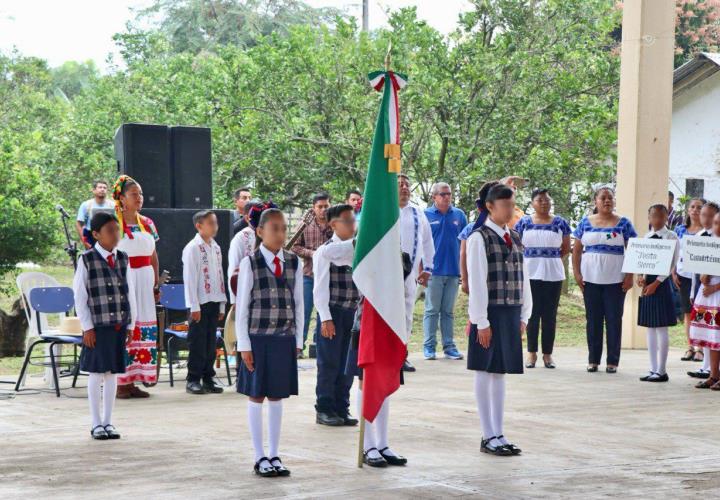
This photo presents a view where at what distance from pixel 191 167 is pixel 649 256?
196 inches

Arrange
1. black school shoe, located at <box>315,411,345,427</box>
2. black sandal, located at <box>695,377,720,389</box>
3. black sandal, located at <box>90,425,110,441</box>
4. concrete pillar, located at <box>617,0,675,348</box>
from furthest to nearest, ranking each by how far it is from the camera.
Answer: concrete pillar, located at <box>617,0,675,348</box> → black sandal, located at <box>695,377,720,389</box> → black school shoe, located at <box>315,411,345,427</box> → black sandal, located at <box>90,425,110,441</box>

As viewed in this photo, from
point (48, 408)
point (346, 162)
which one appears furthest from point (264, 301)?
point (346, 162)

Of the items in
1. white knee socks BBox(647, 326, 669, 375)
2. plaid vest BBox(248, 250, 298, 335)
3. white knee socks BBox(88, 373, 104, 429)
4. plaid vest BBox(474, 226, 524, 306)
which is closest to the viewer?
plaid vest BBox(248, 250, 298, 335)

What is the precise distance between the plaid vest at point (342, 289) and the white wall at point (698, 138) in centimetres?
1891

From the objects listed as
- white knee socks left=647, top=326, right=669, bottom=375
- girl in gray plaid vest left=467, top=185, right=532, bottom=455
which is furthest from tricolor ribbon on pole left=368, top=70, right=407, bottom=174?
white knee socks left=647, top=326, right=669, bottom=375

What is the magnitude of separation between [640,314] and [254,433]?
18.6 ft

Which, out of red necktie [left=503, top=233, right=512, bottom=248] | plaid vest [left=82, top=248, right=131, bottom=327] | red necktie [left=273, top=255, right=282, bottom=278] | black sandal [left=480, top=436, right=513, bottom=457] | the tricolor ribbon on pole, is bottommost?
black sandal [left=480, top=436, right=513, bottom=457]

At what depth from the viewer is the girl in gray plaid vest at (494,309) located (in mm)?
7457

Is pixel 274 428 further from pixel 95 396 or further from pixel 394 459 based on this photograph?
pixel 95 396

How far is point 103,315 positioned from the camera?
823 cm

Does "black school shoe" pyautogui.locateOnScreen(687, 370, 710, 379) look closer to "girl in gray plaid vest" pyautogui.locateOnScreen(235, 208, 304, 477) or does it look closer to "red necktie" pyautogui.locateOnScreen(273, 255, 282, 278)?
"girl in gray plaid vest" pyautogui.locateOnScreen(235, 208, 304, 477)

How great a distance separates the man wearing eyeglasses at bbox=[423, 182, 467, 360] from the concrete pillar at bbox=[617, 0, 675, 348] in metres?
2.47

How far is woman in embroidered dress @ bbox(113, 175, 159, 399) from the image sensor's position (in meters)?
9.98

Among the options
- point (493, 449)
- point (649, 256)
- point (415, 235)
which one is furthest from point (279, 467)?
point (649, 256)
